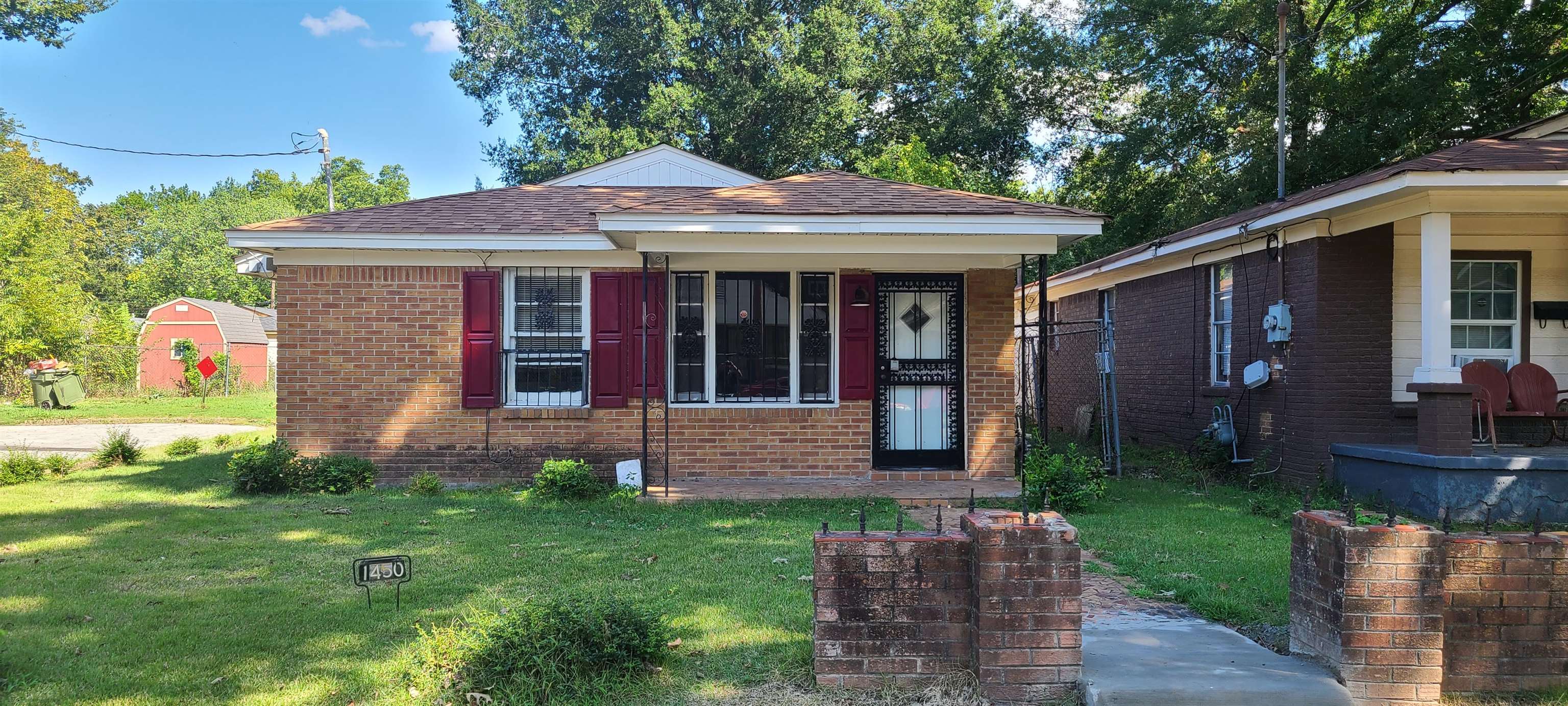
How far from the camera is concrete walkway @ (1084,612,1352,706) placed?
340 centimetres

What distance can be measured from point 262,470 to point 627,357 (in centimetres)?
371

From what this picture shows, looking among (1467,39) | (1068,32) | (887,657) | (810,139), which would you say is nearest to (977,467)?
(887,657)

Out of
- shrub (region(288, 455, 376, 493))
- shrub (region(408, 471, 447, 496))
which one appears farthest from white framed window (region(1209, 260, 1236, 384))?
shrub (region(288, 455, 376, 493))

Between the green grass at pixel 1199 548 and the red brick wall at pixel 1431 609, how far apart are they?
1.02 m

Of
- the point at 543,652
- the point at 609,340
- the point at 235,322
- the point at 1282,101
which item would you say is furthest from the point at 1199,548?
the point at 235,322

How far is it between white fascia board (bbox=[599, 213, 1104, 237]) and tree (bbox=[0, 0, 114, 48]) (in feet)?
67.0

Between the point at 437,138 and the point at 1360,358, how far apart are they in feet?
106

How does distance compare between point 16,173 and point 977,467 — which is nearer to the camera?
point 977,467

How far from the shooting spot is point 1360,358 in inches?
359

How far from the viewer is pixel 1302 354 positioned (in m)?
9.43

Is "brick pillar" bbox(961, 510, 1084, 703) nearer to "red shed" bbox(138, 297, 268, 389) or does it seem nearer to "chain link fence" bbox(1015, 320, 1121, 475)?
"chain link fence" bbox(1015, 320, 1121, 475)

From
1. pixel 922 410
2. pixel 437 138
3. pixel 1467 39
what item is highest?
pixel 437 138

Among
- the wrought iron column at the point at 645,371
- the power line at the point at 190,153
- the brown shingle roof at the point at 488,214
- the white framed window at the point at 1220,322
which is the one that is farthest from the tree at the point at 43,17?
the white framed window at the point at 1220,322

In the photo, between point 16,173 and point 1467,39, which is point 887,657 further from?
point 16,173
